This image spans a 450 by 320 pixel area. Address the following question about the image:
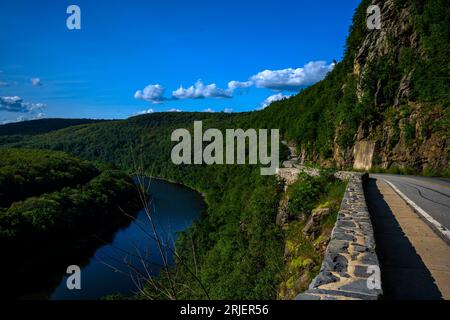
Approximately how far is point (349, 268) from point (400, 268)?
1.43m

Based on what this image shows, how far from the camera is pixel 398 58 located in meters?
32.6

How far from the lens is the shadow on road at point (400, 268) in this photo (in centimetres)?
471

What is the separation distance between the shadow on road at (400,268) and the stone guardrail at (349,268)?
0.38 metres

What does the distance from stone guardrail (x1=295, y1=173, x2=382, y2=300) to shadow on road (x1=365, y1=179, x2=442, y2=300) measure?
1.25 ft

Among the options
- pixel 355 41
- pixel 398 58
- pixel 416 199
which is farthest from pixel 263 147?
pixel 416 199

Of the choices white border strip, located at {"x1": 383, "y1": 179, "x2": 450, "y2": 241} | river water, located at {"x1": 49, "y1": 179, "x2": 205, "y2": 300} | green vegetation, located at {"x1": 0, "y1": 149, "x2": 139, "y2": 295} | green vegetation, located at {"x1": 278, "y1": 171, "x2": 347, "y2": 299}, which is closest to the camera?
white border strip, located at {"x1": 383, "y1": 179, "x2": 450, "y2": 241}

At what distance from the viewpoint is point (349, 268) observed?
470 centimetres

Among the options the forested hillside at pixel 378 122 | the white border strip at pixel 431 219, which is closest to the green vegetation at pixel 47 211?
the forested hillside at pixel 378 122

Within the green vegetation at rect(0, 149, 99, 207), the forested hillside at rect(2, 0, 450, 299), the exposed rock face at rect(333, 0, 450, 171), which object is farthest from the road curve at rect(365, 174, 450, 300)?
the green vegetation at rect(0, 149, 99, 207)

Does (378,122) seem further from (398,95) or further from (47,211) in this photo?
(47,211)

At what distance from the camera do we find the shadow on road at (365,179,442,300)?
15.5 feet

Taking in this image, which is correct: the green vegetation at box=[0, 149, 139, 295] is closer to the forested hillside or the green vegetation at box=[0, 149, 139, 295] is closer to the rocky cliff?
the forested hillside

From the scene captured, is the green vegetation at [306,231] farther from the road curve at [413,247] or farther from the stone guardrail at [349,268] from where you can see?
the stone guardrail at [349,268]
